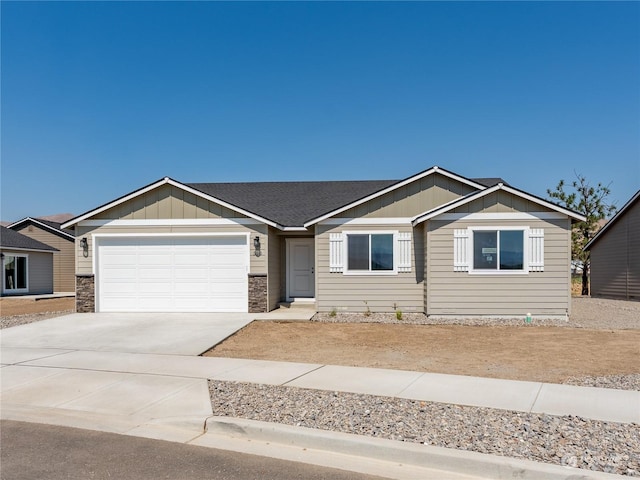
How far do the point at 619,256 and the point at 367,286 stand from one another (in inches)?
584

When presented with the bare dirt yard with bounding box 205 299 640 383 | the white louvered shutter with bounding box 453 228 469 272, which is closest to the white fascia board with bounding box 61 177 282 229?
the bare dirt yard with bounding box 205 299 640 383

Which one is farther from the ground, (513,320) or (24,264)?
(24,264)

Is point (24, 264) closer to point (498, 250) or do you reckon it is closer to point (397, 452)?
point (498, 250)

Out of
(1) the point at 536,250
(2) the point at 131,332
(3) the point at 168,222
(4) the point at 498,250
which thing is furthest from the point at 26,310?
(1) the point at 536,250

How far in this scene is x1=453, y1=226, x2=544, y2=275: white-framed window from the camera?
14.9 meters

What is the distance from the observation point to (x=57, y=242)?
1212 inches

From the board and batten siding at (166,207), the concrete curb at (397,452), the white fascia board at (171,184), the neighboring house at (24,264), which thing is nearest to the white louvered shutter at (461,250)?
the white fascia board at (171,184)

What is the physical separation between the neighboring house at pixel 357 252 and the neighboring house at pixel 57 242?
15.0 meters

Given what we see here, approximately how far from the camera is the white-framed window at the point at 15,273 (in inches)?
1080

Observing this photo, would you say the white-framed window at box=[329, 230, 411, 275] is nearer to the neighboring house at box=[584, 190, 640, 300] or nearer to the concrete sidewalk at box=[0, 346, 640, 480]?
the concrete sidewalk at box=[0, 346, 640, 480]

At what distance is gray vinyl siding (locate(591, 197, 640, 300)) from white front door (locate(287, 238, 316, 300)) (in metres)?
14.2

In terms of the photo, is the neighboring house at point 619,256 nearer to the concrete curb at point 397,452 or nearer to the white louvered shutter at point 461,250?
the white louvered shutter at point 461,250

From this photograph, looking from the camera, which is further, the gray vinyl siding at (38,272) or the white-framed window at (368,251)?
the gray vinyl siding at (38,272)

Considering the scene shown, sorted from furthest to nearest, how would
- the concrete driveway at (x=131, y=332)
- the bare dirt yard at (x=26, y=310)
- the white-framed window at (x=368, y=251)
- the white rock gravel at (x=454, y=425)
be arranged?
the white-framed window at (x=368, y=251), the bare dirt yard at (x=26, y=310), the concrete driveway at (x=131, y=332), the white rock gravel at (x=454, y=425)
